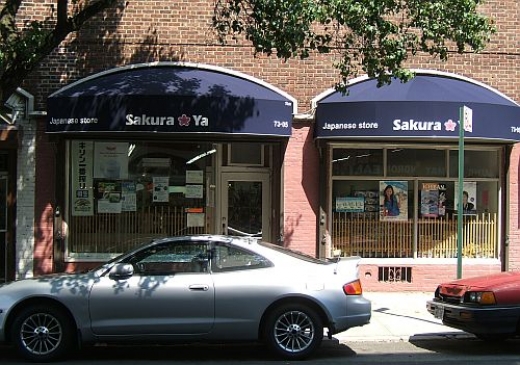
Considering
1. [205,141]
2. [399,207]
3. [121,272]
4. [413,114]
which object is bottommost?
[121,272]

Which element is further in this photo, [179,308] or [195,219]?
[195,219]

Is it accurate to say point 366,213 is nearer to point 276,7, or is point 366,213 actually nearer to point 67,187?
point 276,7

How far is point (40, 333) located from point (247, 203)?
19.0ft

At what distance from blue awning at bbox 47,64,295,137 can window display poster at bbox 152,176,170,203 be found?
→ 1643mm

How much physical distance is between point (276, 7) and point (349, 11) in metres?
1.06

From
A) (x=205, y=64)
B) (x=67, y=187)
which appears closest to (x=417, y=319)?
(x=205, y=64)

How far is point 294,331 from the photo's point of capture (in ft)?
23.2

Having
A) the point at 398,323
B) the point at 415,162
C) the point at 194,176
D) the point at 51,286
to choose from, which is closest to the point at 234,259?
the point at 51,286

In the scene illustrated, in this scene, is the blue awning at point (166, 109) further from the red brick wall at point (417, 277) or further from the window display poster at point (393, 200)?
the red brick wall at point (417, 277)

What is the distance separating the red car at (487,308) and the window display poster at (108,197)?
6589 mm

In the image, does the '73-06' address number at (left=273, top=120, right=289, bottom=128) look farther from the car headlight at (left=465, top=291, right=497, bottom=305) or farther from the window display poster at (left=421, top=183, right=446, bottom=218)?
the car headlight at (left=465, top=291, right=497, bottom=305)

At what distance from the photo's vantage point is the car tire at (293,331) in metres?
7.04

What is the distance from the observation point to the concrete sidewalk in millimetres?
8523

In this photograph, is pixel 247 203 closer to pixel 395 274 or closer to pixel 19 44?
pixel 395 274
